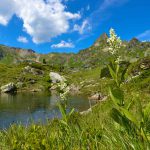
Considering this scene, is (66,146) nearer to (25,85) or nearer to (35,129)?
(35,129)

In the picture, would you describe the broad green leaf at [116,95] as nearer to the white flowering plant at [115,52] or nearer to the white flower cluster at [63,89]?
the white flowering plant at [115,52]

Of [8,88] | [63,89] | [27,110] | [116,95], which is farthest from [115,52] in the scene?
[8,88]

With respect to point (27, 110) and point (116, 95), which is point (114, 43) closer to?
point (116, 95)

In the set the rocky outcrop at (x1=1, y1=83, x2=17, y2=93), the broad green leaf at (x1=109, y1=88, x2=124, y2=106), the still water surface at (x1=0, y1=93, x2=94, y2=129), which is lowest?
the still water surface at (x1=0, y1=93, x2=94, y2=129)

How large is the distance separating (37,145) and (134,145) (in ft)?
5.49

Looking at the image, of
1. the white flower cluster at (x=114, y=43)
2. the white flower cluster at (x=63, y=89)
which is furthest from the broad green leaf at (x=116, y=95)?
the white flower cluster at (x=63, y=89)

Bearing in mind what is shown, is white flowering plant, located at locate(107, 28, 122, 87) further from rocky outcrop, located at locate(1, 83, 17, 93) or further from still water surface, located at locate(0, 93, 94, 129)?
rocky outcrop, located at locate(1, 83, 17, 93)

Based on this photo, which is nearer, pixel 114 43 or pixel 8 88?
pixel 114 43

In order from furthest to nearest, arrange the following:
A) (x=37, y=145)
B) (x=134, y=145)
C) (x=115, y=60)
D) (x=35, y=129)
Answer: (x=35, y=129), (x=115, y=60), (x=37, y=145), (x=134, y=145)

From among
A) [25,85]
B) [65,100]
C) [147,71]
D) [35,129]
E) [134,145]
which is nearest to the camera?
[134,145]

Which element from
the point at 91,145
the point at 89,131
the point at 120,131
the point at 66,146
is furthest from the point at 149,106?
the point at 89,131

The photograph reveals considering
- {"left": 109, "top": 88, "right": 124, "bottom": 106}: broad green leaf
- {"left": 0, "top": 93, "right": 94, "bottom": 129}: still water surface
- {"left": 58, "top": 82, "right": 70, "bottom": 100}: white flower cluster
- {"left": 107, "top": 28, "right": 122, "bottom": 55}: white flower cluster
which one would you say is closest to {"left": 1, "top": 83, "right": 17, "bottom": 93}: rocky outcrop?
{"left": 0, "top": 93, "right": 94, "bottom": 129}: still water surface

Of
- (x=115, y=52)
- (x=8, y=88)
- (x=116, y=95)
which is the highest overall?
(x=8, y=88)

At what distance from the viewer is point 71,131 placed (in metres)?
6.43
